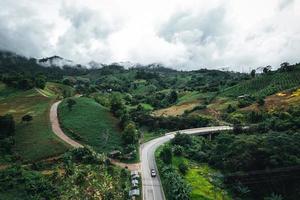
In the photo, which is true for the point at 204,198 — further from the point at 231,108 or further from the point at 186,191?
the point at 231,108

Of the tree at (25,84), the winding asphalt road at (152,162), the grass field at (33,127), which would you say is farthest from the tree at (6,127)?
the tree at (25,84)

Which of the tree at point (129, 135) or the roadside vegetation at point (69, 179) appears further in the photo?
the tree at point (129, 135)

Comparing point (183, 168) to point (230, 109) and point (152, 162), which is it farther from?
point (230, 109)

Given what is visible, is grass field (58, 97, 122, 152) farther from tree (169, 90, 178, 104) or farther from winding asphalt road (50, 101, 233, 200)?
tree (169, 90, 178, 104)

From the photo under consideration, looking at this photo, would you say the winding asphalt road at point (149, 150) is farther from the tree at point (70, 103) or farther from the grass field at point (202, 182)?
the grass field at point (202, 182)

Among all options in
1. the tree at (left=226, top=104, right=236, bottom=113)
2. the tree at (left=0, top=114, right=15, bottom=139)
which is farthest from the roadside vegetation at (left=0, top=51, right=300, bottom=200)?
the tree at (left=226, top=104, right=236, bottom=113)

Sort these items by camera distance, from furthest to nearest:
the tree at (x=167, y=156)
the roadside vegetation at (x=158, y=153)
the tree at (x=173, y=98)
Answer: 1. the tree at (x=173, y=98)
2. the tree at (x=167, y=156)
3. the roadside vegetation at (x=158, y=153)

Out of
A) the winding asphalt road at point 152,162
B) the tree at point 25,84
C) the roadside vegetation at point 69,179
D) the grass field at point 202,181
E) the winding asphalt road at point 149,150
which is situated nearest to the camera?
the roadside vegetation at point 69,179
